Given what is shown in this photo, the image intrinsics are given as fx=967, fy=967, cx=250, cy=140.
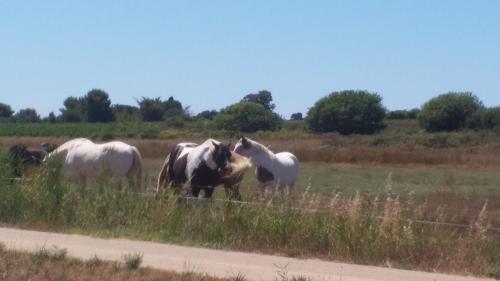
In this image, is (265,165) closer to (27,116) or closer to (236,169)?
(236,169)

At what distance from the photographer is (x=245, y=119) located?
4959cm

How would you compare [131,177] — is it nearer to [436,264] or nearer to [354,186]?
[436,264]

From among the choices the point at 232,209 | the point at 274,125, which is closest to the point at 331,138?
the point at 274,125

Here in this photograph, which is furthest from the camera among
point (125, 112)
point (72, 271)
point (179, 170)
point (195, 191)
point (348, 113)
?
point (348, 113)

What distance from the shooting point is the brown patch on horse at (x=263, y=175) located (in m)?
21.0

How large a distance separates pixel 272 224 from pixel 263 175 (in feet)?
19.2

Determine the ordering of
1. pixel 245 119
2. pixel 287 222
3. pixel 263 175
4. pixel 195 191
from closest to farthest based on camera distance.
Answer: pixel 287 222
pixel 195 191
pixel 263 175
pixel 245 119

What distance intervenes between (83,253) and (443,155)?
116ft

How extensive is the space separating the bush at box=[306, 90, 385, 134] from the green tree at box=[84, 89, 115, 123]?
46.0 ft

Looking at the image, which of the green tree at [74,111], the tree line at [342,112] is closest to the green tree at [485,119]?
the tree line at [342,112]

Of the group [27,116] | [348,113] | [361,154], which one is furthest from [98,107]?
[361,154]

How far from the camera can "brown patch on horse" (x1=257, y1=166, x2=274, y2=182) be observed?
21031 mm

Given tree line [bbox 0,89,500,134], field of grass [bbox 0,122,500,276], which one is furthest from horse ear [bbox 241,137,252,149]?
tree line [bbox 0,89,500,134]

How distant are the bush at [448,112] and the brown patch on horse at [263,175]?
49.1m
